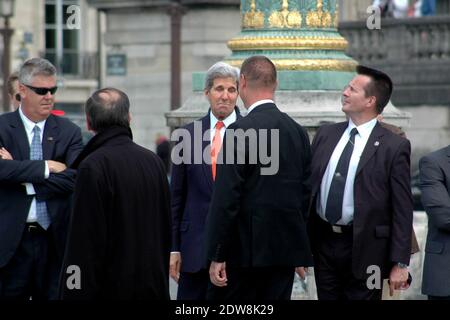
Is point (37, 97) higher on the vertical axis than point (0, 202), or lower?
higher

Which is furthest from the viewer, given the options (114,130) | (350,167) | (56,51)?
(56,51)

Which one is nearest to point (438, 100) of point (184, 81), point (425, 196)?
point (184, 81)

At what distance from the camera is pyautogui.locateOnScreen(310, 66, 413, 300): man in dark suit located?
9609 millimetres

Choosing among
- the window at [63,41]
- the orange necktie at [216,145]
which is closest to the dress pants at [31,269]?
the orange necktie at [216,145]

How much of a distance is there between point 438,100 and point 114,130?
670 inches

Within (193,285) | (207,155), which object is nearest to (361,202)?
(207,155)

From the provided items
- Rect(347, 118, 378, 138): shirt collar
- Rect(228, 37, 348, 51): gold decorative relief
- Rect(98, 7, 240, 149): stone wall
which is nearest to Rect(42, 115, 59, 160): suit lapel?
Rect(347, 118, 378, 138): shirt collar

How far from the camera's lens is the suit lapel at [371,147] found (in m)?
9.71

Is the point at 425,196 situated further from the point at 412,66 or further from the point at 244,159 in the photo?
the point at 412,66

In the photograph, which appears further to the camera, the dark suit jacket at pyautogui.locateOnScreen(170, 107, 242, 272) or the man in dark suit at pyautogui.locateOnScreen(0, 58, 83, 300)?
the dark suit jacket at pyautogui.locateOnScreen(170, 107, 242, 272)

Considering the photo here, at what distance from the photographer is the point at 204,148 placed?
408 inches

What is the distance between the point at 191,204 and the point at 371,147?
1.26 meters

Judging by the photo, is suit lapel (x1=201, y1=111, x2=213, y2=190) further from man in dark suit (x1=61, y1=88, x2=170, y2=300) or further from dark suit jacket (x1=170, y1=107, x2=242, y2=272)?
man in dark suit (x1=61, y1=88, x2=170, y2=300)

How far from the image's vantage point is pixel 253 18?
12734mm
